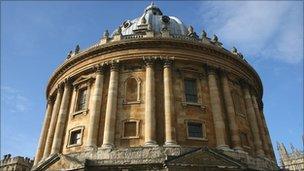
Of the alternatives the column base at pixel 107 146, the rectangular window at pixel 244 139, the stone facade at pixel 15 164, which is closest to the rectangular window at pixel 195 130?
the rectangular window at pixel 244 139

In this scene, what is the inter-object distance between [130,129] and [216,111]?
6.68 meters

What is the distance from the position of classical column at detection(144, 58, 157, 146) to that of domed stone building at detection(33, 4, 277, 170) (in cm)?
7

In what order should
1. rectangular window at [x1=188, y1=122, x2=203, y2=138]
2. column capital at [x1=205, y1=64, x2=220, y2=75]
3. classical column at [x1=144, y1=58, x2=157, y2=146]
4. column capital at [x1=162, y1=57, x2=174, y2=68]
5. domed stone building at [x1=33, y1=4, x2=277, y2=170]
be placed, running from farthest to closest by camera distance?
column capital at [x1=205, y1=64, x2=220, y2=75]
column capital at [x1=162, y1=57, x2=174, y2=68]
rectangular window at [x1=188, y1=122, x2=203, y2=138]
classical column at [x1=144, y1=58, x2=157, y2=146]
domed stone building at [x1=33, y1=4, x2=277, y2=170]

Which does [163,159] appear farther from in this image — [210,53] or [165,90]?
[210,53]

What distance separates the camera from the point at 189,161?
20750mm

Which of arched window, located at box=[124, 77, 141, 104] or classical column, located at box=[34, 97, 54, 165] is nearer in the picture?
arched window, located at box=[124, 77, 141, 104]

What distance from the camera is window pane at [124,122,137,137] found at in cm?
2381

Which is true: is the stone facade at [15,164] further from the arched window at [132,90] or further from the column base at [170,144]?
the column base at [170,144]

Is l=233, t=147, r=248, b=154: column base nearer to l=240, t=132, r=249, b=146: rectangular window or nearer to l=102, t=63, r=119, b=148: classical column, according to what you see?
l=240, t=132, r=249, b=146: rectangular window

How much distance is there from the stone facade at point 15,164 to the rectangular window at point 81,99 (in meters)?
33.9

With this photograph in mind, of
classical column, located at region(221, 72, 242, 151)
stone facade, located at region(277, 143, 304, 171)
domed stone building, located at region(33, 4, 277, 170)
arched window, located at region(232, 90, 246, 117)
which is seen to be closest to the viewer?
domed stone building, located at region(33, 4, 277, 170)

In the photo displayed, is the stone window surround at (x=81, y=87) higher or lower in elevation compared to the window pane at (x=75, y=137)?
higher

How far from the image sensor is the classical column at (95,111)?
2366 cm

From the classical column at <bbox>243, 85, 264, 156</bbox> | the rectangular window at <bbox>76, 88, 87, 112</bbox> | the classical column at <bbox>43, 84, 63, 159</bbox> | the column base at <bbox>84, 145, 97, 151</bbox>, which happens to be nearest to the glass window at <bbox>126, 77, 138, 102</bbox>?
the rectangular window at <bbox>76, 88, 87, 112</bbox>
